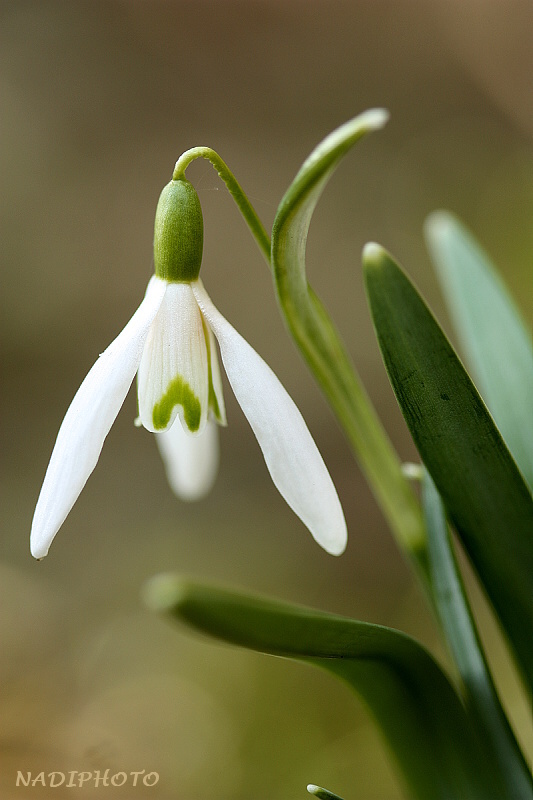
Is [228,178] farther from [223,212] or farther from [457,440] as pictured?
[223,212]

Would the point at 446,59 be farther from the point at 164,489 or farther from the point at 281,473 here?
the point at 281,473

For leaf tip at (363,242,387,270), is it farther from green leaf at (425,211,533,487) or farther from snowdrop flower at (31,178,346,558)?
green leaf at (425,211,533,487)

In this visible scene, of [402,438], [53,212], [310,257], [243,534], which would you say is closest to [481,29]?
[310,257]

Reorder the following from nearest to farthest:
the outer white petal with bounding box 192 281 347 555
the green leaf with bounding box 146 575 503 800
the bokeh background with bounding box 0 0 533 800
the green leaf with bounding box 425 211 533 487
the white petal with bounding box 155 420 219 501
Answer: the green leaf with bounding box 146 575 503 800 < the outer white petal with bounding box 192 281 347 555 < the green leaf with bounding box 425 211 533 487 < the white petal with bounding box 155 420 219 501 < the bokeh background with bounding box 0 0 533 800

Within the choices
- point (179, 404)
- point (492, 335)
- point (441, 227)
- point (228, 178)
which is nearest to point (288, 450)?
point (179, 404)

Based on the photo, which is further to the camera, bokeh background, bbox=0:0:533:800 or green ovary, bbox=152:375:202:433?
bokeh background, bbox=0:0:533:800

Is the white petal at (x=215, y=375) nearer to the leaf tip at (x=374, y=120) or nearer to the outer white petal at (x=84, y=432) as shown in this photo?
the outer white petal at (x=84, y=432)

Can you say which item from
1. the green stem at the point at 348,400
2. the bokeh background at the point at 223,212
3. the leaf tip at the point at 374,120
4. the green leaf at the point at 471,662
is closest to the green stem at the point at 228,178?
the green stem at the point at 348,400

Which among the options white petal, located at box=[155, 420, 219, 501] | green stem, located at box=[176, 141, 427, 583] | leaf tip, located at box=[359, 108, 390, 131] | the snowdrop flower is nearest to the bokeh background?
white petal, located at box=[155, 420, 219, 501]
